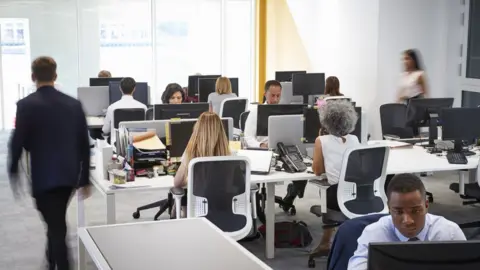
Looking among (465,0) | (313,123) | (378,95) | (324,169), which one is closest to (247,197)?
(324,169)

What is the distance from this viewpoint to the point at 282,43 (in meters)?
12.7

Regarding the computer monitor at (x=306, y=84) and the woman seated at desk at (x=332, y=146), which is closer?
the woman seated at desk at (x=332, y=146)

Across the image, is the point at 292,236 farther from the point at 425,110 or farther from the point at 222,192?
the point at 425,110

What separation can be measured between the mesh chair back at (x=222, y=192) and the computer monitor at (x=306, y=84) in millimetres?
5584

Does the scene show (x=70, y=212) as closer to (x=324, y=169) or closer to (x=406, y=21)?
(x=324, y=169)

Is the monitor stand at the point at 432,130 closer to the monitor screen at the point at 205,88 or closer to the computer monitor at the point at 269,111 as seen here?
the computer monitor at the point at 269,111

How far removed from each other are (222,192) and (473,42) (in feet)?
21.1

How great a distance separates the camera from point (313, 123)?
5.81 m

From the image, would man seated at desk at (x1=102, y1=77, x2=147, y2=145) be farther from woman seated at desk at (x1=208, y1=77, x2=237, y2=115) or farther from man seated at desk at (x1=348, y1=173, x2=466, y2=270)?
man seated at desk at (x1=348, y1=173, x2=466, y2=270)

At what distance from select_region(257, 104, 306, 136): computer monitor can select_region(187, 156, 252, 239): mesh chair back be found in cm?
178

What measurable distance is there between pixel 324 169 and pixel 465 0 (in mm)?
5589

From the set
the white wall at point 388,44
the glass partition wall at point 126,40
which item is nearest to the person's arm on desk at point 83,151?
the white wall at point 388,44

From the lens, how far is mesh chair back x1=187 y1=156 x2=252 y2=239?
14.6ft

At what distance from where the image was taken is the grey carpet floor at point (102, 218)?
5.30 metres
